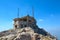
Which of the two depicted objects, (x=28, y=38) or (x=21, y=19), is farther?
(x=21, y=19)

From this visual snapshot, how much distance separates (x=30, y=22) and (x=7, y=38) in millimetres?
27866

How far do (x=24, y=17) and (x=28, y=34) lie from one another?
86.4ft

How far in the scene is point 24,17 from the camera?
7488cm

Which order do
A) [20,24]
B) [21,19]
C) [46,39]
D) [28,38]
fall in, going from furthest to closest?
[21,19]
[20,24]
[28,38]
[46,39]

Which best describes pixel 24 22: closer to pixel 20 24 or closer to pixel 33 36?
pixel 20 24

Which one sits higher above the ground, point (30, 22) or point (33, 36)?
point (30, 22)

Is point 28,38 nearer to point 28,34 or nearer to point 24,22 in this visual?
point 28,34

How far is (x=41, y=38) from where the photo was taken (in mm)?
44438

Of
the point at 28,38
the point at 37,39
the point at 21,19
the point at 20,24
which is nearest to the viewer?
the point at 37,39

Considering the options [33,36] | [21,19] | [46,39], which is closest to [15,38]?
[33,36]

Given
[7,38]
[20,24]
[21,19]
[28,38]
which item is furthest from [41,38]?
[21,19]

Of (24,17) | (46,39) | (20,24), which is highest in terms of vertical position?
(24,17)

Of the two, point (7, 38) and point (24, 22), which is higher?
point (24, 22)

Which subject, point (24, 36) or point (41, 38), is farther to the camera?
point (24, 36)
